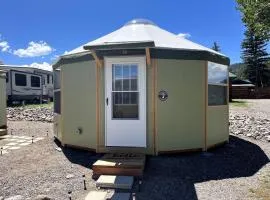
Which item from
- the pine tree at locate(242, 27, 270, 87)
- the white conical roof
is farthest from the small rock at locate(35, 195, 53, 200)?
the pine tree at locate(242, 27, 270, 87)

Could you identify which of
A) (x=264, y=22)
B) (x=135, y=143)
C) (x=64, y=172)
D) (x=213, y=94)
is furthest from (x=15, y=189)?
(x=264, y=22)

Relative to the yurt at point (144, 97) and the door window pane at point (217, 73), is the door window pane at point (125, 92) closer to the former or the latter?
the yurt at point (144, 97)

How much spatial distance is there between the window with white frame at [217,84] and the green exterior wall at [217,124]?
0.17 m

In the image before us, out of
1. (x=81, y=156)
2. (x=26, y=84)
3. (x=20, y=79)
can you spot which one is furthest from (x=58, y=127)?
(x=26, y=84)

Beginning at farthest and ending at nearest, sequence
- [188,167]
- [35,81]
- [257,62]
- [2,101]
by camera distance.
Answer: [257,62], [35,81], [2,101], [188,167]

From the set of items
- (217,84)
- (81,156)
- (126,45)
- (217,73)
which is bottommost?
(81,156)

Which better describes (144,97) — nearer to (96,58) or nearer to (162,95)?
(162,95)

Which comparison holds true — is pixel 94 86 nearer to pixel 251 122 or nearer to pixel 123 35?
pixel 123 35

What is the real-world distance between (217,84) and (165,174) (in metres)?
3.10

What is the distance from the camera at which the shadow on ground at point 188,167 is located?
16.1 ft

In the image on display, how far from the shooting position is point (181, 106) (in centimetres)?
691

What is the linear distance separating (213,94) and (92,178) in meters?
3.68

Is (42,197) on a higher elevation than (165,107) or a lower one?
lower

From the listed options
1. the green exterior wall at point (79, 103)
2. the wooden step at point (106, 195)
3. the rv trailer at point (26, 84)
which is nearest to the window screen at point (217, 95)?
the green exterior wall at point (79, 103)
